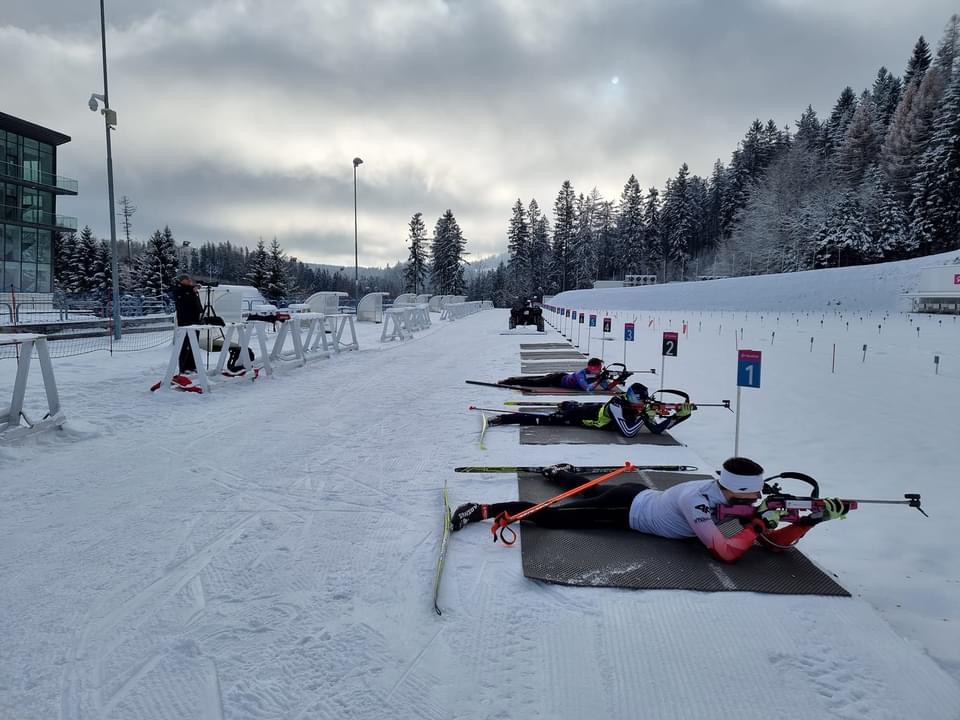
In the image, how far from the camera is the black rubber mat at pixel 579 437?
6.88 m

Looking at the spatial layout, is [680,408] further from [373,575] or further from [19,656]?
[19,656]

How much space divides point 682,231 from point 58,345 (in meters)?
71.6

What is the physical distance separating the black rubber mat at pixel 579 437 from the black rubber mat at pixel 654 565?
262 centimetres

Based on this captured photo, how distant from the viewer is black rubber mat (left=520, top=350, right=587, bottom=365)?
51.6ft

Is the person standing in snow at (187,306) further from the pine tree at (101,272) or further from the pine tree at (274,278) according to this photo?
the pine tree at (101,272)

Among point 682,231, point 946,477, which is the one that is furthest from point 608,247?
point 946,477

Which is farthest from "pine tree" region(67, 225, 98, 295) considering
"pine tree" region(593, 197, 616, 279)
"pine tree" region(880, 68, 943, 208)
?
"pine tree" region(880, 68, 943, 208)

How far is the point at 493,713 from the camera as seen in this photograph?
2375 mm

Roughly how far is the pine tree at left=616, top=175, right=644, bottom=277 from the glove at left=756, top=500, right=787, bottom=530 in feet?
256

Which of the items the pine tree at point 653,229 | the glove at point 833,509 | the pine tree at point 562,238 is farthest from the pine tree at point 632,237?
the glove at point 833,509

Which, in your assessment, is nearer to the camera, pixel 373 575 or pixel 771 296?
pixel 373 575

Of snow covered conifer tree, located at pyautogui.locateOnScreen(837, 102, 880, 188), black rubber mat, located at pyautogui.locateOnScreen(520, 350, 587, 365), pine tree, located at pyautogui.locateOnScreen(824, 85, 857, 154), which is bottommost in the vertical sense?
black rubber mat, located at pyautogui.locateOnScreen(520, 350, 587, 365)

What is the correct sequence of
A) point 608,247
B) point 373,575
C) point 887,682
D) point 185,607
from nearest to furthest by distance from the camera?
point 887,682
point 185,607
point 373,575
point 608,247

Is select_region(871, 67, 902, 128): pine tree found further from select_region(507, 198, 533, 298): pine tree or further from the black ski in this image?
the black ski
